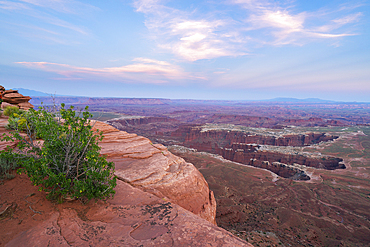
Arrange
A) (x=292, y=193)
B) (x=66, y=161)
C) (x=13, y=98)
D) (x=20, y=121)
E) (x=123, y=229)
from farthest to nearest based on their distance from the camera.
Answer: (x=292, y=193)
(x=13, y=98)
(x=20, y=121)
(x=66, y=161)
(x=123, y=229)

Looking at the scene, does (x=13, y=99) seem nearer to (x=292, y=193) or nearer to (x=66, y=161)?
(x=66, y=161)

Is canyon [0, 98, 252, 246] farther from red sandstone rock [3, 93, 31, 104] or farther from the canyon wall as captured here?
the canyon wall

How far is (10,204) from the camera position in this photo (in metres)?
4.43

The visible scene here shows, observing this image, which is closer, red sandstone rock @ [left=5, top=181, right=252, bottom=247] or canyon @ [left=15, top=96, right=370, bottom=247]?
red sandstone rock @ [left=5, top=181, right=252, bottom=247]

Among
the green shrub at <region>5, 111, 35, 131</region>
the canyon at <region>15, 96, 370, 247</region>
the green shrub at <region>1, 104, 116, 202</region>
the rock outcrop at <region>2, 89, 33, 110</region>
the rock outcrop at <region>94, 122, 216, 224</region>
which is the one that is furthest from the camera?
the rock outcrop at <region>2, 89, 33, 110</region>

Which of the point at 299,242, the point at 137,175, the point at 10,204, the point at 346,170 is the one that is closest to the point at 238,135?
the point at 346,170

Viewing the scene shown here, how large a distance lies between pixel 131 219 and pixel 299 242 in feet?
61.2

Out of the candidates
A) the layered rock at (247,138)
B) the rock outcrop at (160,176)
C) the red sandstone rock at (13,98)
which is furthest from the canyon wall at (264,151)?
the red sandstone rock at (13,98)

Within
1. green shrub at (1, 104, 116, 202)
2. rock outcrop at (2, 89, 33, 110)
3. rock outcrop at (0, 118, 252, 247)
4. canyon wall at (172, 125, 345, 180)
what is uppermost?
rock outcrop at (2, 89, 33, 110)

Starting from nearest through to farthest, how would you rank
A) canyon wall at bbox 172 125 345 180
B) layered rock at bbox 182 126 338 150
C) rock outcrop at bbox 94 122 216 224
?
1. rock outcrop at bbox 94 122 216 224
2. canyon wall at bbox 172 125 345 180
3. layered rock at bbox 182 126 338 150

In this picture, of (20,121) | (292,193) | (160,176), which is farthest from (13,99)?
(292,193)

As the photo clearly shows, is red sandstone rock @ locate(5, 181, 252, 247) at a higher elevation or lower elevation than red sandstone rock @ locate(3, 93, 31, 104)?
lower

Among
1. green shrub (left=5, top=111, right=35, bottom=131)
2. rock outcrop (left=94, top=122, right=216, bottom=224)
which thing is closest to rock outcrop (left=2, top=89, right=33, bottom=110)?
green shrub (left=5, top=111, right=35, bottom=131)

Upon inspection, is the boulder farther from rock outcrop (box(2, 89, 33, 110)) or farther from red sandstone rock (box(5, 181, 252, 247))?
red sandstone rock (box(5, 181, 252, 247))
